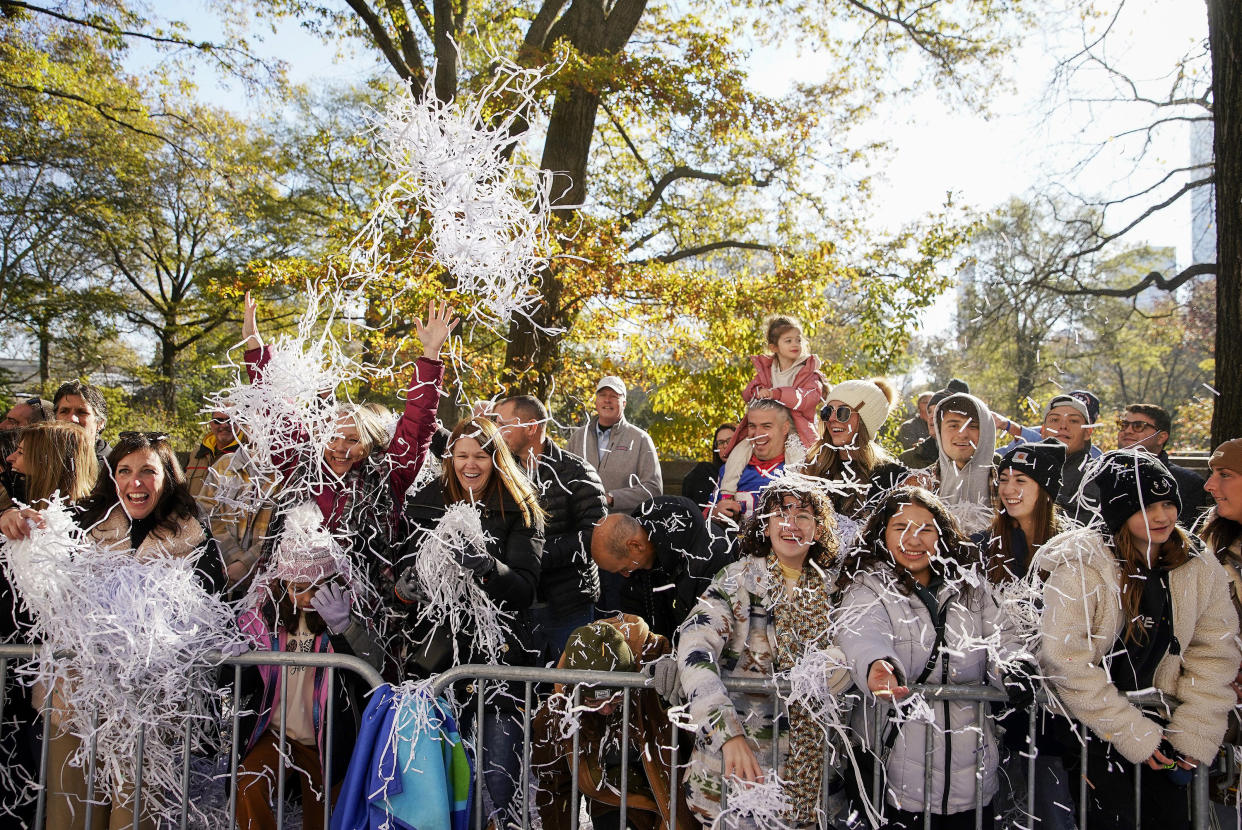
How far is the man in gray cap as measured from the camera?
5.94m

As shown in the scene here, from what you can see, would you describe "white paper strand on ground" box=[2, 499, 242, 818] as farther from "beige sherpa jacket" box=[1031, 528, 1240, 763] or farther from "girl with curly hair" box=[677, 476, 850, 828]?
"beige sherpa jacket" box=[1031, 528, 1240, 763]

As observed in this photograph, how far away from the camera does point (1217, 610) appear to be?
312 cm

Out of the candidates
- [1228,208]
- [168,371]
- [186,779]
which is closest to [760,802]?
[186,779]

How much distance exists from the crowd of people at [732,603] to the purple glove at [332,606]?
0.06 ft

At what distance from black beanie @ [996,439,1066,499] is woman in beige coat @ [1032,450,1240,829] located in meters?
0.27

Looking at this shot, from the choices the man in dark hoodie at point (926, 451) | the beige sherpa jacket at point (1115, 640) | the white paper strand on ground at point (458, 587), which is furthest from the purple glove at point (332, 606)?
the man in dark hoodie at point (926, 451)

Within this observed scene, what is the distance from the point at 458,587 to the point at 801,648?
1.38m

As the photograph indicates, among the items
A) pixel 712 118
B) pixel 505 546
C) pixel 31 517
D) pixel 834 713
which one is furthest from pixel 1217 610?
pixel 712 118

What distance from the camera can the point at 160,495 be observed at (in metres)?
3.73

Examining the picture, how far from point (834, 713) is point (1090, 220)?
14.8 m

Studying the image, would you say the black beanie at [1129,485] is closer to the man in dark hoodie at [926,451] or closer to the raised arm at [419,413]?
the man in dark hoodie at [926,451]

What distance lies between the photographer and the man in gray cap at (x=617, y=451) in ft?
19.5

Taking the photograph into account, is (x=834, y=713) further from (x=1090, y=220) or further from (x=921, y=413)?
(x=1090, y=220)

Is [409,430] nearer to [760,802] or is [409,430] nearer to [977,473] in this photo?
[760,802]
